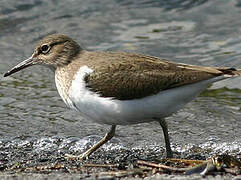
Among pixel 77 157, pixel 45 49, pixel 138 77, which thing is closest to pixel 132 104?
pixel 138 77

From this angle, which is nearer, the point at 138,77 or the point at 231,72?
the point at 231,72

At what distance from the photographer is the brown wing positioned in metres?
7.29

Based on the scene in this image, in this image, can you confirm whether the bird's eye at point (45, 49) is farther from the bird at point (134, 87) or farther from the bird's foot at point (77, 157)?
A: the bird's foot at point (77, 157)

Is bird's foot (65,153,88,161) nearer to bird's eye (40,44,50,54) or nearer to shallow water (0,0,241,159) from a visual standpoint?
shallow water (0,0,241,159)

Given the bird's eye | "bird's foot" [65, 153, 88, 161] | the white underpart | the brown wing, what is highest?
the bird's eye

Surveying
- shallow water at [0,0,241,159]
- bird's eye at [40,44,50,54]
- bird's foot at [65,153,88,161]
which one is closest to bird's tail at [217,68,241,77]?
shallow water at [0,0,241,159]

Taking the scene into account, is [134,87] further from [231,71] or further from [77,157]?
[77,157]

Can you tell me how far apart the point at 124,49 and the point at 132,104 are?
587 cm

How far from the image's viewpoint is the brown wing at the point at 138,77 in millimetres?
7285

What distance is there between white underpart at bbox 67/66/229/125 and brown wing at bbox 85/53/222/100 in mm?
70

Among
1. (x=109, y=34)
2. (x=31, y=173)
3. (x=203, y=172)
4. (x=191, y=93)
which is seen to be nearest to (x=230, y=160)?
(x=203, y=172)

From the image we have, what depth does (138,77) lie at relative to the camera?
736 cm

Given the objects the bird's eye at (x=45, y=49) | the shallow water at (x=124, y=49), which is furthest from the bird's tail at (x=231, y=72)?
the bird's eye at (x=45, y=49)

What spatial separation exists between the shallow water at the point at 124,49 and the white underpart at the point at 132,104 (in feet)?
4.29
